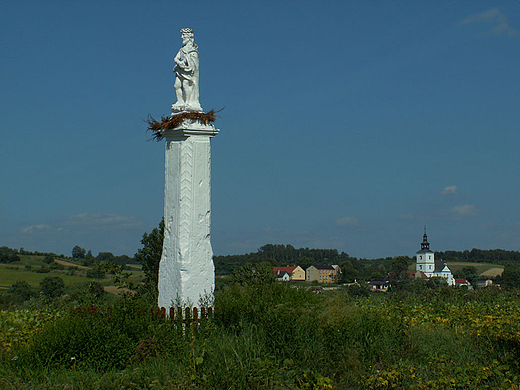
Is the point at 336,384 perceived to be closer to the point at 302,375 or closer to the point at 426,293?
the point at 302,375

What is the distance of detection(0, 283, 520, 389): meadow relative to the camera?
6.68 m

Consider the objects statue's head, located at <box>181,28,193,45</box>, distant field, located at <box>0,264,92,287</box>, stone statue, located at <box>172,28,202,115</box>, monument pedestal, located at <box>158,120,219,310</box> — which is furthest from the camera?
distant field, located at <box>0,264,92,287</box>

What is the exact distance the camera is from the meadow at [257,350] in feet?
21.9

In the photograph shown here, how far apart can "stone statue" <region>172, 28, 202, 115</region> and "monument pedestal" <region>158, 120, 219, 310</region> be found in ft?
1.89

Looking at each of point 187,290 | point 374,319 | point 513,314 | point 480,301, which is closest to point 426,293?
point 480,301

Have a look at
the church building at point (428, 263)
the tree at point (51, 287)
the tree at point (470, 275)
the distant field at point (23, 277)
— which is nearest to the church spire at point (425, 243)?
the church building at point (428, 263)

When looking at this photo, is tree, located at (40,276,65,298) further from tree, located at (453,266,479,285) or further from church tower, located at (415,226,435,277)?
church tower, located at (415,226,435,277)

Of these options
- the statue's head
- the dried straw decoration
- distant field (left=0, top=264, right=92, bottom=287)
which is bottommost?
distant field (left=0, top=264, right=92, bottom=287)

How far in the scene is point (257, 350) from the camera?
7.18m

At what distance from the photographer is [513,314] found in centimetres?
1116

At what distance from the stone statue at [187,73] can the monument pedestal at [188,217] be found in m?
0.58

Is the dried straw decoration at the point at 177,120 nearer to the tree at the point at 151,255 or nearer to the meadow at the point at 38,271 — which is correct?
the tree at the point at 151,255

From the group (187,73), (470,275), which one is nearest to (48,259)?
(470,275)

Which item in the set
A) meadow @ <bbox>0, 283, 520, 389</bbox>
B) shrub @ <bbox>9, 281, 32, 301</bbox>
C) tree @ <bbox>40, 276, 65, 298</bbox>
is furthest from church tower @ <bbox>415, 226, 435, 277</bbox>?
meadow @ <bbox>0, 283, 520, 389</bbox>
